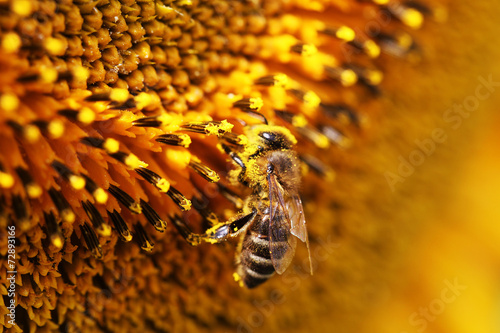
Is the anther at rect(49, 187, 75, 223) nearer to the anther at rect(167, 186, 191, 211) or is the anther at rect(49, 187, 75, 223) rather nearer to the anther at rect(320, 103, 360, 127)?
the anther at rect(167, 186, 191, 211)

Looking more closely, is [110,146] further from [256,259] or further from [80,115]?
[256,259]

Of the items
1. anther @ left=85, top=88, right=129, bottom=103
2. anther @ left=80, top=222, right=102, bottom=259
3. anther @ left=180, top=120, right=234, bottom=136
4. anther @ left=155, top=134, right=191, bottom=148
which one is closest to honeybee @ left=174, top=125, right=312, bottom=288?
anther @ left=180, top=120, right=234, bottom=136

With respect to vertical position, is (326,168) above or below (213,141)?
below

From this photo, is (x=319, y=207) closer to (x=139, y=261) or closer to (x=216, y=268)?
(x=216, y=268)

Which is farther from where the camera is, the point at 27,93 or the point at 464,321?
the point at 464,321

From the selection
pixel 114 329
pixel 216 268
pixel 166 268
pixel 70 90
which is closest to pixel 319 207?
pixel 216 268

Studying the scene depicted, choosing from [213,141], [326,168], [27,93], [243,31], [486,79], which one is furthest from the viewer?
[486,79]

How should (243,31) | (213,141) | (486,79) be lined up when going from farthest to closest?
(486,79)
(243,31)
(213,141)
